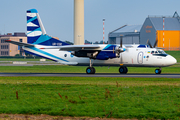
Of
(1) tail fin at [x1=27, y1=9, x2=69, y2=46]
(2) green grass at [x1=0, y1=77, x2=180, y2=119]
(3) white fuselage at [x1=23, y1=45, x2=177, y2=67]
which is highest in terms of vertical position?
(1) tail fin at [x1=27, y1=9, x2=69, y2=46]

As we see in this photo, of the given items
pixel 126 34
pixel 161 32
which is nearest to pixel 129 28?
pixel 126 34

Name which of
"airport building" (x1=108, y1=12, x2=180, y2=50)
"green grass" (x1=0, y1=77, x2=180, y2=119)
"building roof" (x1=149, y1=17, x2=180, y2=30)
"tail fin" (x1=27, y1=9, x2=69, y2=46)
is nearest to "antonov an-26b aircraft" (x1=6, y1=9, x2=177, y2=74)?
"tail fin" (x1=27, y1=9, x2=69, y2=46)

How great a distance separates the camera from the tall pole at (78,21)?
274 ft

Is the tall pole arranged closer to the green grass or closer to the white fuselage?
the white fuselage

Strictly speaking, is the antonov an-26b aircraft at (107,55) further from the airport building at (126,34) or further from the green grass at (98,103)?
the airport building at (126,34)

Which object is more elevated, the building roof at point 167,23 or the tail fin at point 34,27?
the building roof at point 167,23

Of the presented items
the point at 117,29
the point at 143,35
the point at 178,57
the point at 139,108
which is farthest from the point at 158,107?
the point at 117,29

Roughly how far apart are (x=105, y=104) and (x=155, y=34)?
3718 inches

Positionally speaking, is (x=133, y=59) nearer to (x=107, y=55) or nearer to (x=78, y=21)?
(x=107, y=55)

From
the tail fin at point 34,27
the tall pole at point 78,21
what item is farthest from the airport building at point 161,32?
the tail fin at point 34,27

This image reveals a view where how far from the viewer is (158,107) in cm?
1441

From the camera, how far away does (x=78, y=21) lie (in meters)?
84.5

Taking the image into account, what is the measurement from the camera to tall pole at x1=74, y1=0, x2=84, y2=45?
3292 inches

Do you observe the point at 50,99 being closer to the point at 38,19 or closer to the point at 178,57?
the point at 38,19
